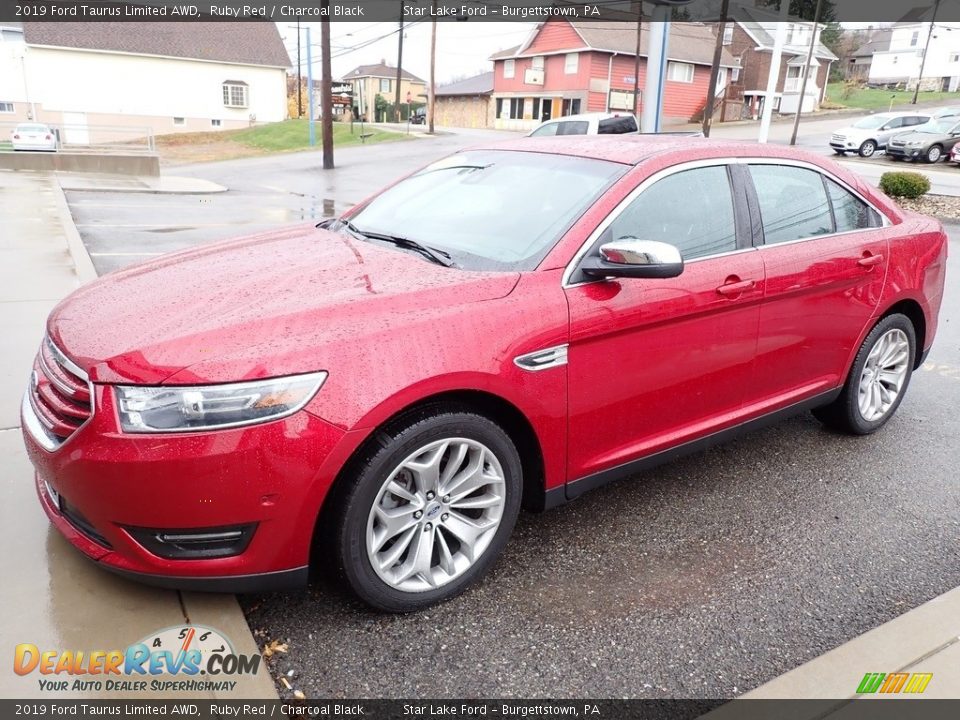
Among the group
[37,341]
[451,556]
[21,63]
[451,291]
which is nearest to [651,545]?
[451,556]

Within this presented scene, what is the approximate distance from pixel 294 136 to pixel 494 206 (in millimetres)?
38197

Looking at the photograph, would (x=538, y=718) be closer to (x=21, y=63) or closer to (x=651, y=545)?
(x=651, y=545)

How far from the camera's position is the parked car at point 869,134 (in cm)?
3058

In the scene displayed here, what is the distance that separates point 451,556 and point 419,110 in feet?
234

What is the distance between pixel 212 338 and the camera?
7.79ft

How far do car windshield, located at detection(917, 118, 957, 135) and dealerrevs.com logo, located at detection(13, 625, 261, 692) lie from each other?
33294mm

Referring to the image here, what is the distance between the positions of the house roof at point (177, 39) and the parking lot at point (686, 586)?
48831 mm

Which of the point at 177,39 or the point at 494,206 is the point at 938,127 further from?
the point at 177,39

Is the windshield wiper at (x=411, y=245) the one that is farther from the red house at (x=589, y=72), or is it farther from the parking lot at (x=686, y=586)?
the red house at (x=589, y=72)

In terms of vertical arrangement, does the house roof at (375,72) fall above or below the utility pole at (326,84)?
above

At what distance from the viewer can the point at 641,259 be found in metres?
2.81

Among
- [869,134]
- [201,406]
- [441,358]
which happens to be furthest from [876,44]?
[201,406]

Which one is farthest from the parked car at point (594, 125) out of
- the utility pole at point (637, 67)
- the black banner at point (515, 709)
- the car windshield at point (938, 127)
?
the utility pole at point (637, 67)

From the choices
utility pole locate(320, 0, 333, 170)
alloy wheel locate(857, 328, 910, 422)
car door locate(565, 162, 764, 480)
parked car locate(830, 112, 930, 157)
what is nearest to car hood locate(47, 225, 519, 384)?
car door locate(565, 162, 764, 480)
